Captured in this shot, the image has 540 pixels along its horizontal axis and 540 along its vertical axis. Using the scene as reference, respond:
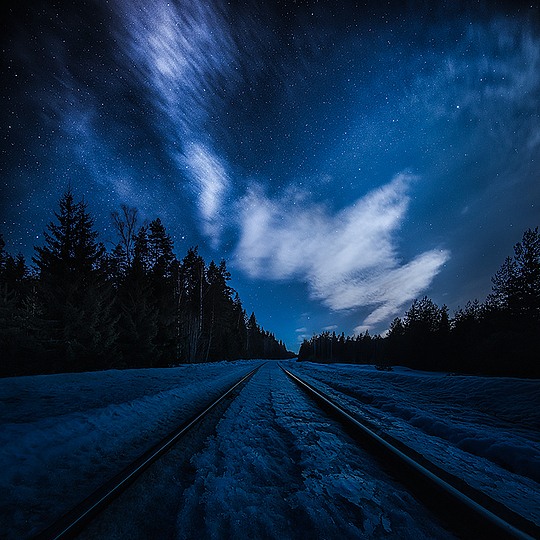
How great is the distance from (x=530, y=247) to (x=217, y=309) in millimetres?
34786

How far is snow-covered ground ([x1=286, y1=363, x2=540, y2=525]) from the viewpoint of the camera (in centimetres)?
250

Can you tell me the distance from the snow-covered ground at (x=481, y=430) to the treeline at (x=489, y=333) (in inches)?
649

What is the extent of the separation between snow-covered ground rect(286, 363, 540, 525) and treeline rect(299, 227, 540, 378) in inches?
649

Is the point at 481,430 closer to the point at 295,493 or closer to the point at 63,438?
the point at 295,493

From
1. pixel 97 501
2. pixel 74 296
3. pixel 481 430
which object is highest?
pixel 74 296

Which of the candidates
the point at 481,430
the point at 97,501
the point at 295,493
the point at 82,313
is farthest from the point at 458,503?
the point at 82,313

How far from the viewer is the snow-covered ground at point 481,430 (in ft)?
8.21

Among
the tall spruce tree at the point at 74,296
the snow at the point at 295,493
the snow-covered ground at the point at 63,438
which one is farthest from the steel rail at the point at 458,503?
the tall spruce tree at the point at 74,296

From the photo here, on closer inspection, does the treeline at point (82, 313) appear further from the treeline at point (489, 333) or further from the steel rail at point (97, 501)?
the treeline at point (489, 333)

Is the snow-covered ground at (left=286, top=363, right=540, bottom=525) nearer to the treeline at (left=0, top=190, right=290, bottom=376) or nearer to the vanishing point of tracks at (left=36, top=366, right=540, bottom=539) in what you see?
the vanishing point of tracks at (left=36, top=366, right=540, bottom=539)

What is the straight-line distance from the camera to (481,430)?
164 inches

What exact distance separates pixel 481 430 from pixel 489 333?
92.1 feet

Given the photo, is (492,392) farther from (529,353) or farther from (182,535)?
(529,353)

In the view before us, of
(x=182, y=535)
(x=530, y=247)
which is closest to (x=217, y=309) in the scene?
(x=182, y=535)
